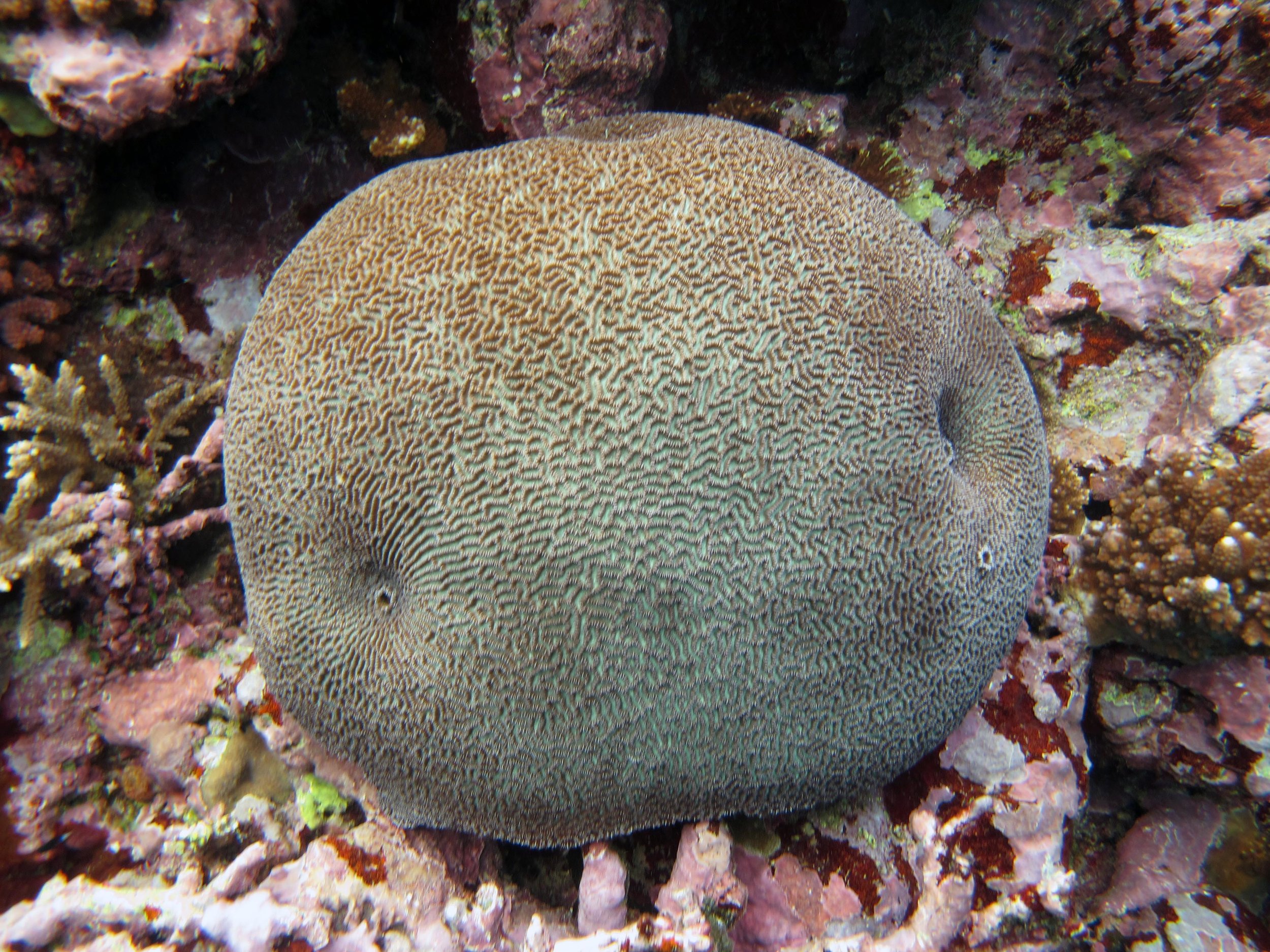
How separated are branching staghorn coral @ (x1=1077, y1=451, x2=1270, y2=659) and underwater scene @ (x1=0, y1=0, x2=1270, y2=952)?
16 millimetres

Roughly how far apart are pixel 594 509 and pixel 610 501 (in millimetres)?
55

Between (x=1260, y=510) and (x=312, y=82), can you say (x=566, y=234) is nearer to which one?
(x=312, y=82)

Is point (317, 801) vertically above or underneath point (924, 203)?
underneath

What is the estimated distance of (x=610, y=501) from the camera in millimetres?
2004

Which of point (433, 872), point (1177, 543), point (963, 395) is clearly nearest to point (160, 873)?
point (433, 872)

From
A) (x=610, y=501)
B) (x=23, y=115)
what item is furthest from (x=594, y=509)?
(x=23, y=115)

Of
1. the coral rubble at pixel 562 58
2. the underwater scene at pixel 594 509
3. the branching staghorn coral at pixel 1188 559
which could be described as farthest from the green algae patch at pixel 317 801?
the branching staghorn coral at pixel 1188 559

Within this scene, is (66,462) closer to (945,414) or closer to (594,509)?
(594,509)

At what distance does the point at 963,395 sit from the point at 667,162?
1.41 m

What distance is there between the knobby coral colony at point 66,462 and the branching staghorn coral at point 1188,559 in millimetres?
3800

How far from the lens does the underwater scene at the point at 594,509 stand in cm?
205

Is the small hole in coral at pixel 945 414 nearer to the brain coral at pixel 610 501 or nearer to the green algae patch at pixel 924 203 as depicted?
the brain coral at pixel 610 501

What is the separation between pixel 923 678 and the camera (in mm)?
2197

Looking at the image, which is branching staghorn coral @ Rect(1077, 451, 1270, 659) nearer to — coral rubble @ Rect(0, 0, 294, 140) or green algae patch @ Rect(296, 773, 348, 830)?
green algae patch @ Rect(296, 773, 348, 830)
